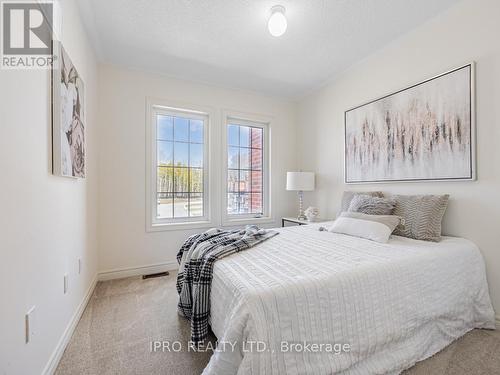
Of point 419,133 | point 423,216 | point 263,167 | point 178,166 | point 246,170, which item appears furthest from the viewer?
point 263,167

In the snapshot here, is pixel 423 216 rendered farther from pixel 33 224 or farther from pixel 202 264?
pixel 33 224

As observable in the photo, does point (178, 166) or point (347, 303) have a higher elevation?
point (178, 166)

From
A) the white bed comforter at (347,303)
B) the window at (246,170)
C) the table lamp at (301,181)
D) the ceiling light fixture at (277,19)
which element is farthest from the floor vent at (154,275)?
the ceiling light fixture at (277,19)

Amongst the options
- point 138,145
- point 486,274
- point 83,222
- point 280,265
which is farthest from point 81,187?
point 486,274

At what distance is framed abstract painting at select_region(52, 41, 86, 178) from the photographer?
140cm

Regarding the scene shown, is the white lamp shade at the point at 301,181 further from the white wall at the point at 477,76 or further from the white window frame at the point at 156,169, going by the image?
the white window frame at the point at 156,169

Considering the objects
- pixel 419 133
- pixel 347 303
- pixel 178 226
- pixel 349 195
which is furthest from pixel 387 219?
pixel 178 226

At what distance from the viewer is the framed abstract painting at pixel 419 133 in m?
1.87

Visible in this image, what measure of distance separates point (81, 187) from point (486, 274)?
3355 mm

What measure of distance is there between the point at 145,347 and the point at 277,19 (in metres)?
2.62

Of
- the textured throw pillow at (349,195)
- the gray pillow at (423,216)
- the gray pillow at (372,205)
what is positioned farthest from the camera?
the textured throw pillow at (349,195)

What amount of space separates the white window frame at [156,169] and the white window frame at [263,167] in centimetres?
21

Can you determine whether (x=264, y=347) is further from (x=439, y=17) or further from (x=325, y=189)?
(x=439, y=17)

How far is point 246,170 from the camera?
3656 mm
